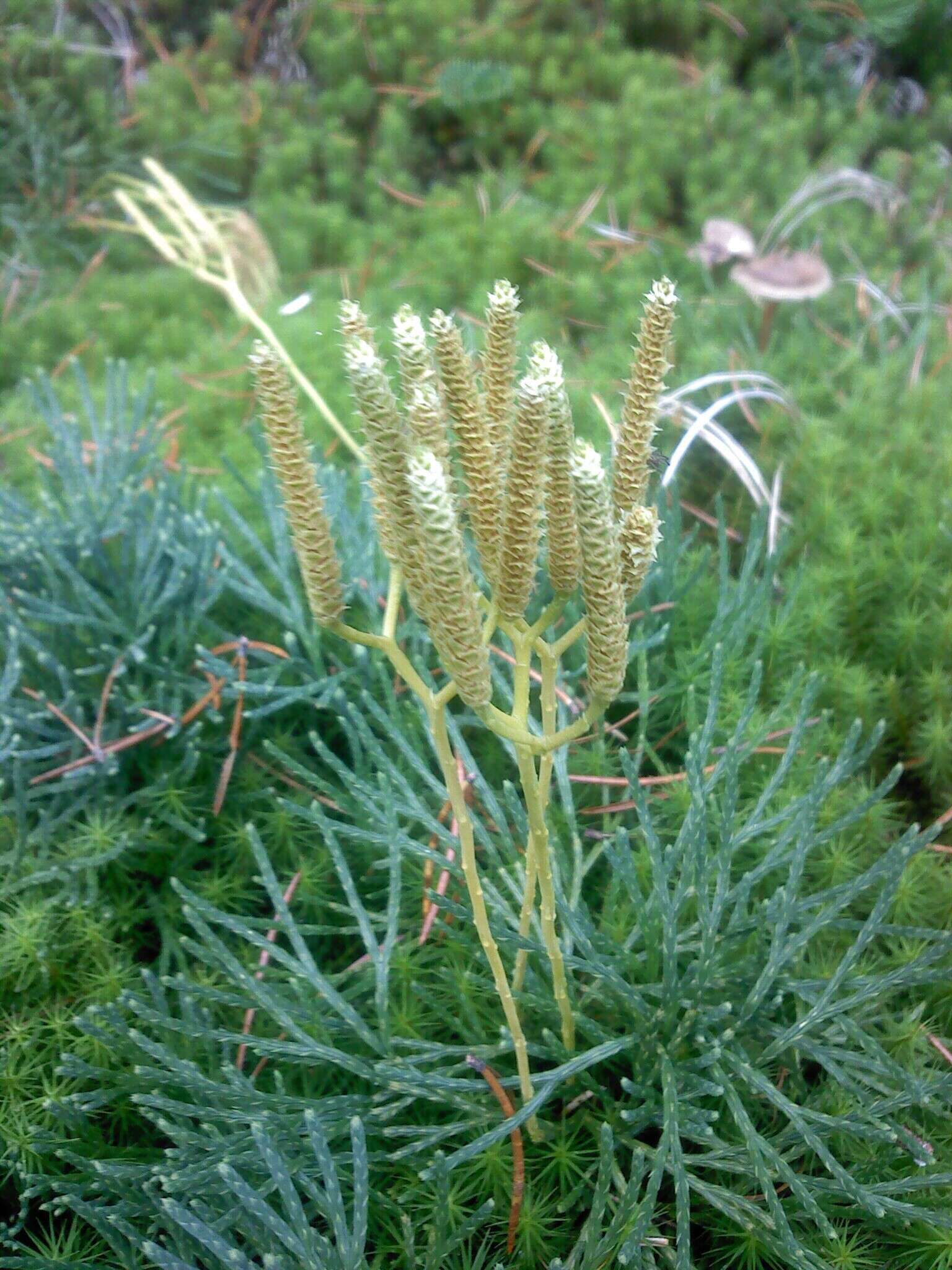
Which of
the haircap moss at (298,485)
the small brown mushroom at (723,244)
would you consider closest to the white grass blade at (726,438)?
the small brown mushroom at (723,244)

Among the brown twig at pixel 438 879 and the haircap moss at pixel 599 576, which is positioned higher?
the haircap moss at pixel 599 576

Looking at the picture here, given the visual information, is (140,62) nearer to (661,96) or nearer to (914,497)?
(661,96)

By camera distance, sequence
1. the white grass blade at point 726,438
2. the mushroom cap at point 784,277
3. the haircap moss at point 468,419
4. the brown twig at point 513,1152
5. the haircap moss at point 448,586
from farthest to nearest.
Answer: the mushroom cap at point 784,277, the white grass blade at point 726,438, the brown twig at point 513,1152, the haircap moss at point 468,419, the haircap moss at point 448,586

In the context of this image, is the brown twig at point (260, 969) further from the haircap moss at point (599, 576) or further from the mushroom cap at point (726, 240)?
the mushroom cap at point (726, 240)

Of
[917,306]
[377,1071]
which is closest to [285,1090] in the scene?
[377,1071]

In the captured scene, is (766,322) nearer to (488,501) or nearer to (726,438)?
(726,438)

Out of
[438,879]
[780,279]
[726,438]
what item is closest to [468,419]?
[438,879]
